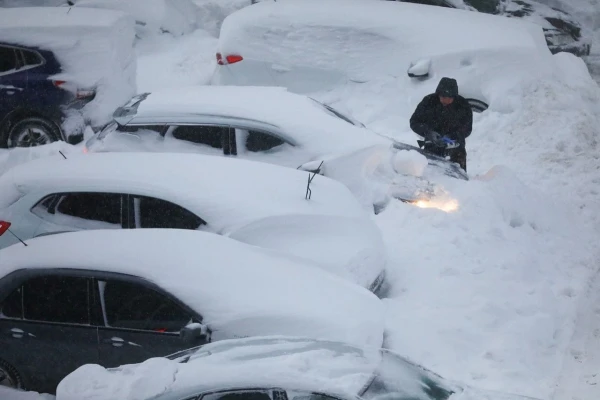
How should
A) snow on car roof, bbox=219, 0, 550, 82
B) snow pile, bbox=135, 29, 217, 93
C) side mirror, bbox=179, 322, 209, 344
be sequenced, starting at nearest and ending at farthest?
side mirror, bbox=179, 322, 209, 344, snow on car roof, bbox=219, 0, 550, 82, snow pile, bbox=135, 29, 217, 93

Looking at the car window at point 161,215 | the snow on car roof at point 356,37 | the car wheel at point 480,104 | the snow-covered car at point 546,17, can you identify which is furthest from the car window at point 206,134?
the snow-covered car at point 546,17

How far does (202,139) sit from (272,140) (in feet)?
2.31

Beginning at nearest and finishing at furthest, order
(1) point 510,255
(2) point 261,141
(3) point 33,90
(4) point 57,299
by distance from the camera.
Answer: (4) point 57,299, (1) point 510,255, (2) point 261,141, (3) point 33,90

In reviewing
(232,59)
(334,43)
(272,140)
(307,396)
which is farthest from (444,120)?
(307,396)

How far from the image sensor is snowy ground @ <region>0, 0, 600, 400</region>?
16.8ft

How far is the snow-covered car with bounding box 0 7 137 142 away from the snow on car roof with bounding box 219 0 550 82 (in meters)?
1.92

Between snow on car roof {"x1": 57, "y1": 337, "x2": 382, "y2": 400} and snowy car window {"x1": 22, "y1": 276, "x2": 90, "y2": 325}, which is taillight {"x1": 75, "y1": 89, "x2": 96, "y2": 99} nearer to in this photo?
snowy car window {"x1": 22, "y1": 276, "x2": 90, "y2": 325}

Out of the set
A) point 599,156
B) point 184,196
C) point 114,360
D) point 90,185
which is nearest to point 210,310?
point 114,360

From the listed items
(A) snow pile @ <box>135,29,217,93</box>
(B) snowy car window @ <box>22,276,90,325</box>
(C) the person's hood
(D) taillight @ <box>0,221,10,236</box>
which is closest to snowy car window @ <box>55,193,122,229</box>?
(D) taillight @ <box>0,221,10,236</box>

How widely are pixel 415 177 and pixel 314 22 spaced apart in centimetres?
397

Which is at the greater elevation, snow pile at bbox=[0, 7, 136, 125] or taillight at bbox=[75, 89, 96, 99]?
snow pile at bbox=[0, 7, 136, 125]

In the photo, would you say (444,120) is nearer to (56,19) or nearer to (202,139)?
(202,139)

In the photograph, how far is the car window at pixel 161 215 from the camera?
5.49m

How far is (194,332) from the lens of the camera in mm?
4152
